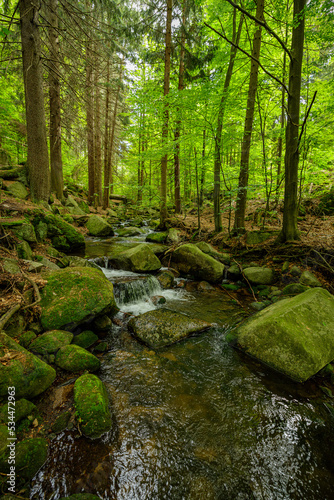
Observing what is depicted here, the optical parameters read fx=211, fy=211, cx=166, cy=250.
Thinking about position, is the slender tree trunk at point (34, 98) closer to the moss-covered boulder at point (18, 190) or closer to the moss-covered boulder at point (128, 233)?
the moss-covered boulder at point (18, 190)

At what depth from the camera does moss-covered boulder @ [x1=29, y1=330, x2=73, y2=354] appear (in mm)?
3054

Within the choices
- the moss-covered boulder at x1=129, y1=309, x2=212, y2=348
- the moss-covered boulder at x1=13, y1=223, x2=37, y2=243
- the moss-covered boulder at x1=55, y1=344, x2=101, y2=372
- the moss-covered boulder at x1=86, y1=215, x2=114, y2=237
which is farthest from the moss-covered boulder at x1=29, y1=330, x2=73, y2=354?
the moss-covered boulder at x1=86, y1=215, x2=114, y2=237

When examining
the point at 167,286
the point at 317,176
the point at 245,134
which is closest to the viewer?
the point at 167,286

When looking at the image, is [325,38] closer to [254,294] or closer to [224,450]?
[254,294]

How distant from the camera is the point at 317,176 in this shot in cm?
796

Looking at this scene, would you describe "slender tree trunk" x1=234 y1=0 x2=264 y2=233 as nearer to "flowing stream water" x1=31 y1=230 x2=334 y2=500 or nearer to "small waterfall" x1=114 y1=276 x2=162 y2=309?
"small waterfall" x1=114 y1=276 x2=162 y2=309

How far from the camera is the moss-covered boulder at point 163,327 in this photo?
4113 mm

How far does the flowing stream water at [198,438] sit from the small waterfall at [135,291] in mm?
1735

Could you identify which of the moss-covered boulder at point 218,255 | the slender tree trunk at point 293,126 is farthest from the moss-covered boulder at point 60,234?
the slender tree trunk at point 293,126

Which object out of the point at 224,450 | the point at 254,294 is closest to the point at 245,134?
the point at 254,294

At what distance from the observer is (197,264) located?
7102 mm

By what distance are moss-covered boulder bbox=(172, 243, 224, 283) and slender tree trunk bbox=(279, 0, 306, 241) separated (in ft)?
7.26

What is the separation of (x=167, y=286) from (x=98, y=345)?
3.12 m

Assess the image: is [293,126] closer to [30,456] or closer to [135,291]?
[135,291]
